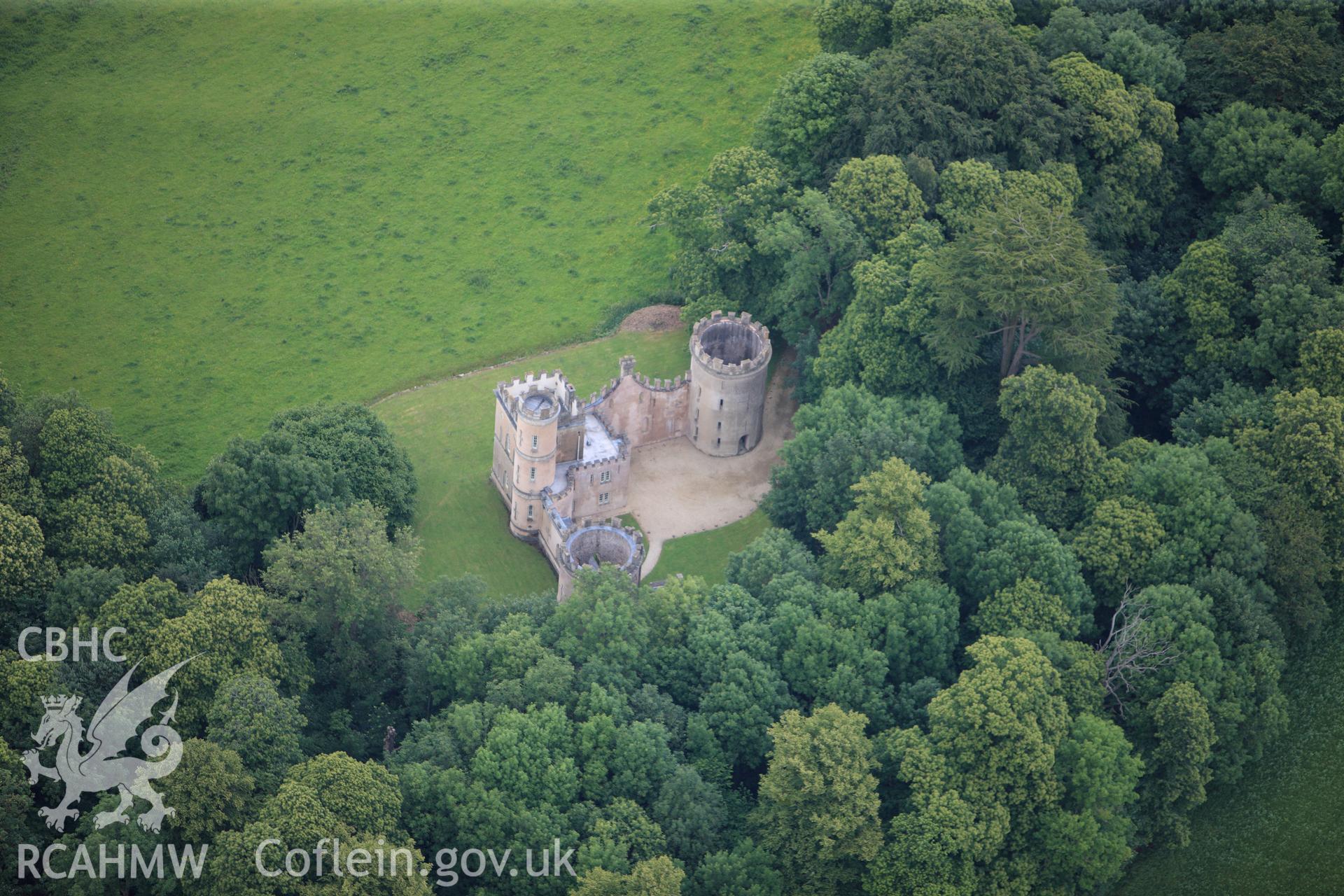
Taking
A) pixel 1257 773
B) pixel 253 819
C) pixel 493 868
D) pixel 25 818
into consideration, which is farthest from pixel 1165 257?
pixel 25 818

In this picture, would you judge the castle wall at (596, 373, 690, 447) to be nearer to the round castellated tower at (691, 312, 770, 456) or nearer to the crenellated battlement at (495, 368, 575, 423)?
the round castellated tower at (691, 312, 770, 456)

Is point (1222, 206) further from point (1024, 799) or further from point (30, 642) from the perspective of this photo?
point (30, 642)

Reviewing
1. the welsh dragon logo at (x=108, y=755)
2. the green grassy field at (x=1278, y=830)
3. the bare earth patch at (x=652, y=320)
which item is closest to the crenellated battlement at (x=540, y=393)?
the bare earth patch at (x=652, y=320)

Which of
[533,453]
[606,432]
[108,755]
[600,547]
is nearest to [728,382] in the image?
[606,432]

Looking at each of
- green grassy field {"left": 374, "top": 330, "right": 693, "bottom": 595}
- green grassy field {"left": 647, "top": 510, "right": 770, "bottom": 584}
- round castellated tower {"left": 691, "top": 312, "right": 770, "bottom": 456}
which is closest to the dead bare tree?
green grassy field {"left": 647, "top": 510, "right": 770, "bottom": 584}

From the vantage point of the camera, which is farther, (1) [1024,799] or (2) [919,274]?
(2) [919,274]

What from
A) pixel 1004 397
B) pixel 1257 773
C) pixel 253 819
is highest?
pixel 1004 397
